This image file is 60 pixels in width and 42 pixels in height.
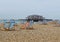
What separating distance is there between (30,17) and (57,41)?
32602 mm

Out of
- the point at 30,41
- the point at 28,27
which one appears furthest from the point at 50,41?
the point at 28,27

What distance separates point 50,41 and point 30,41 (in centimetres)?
92

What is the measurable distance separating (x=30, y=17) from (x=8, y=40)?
3233 cm

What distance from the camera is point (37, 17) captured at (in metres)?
41.9

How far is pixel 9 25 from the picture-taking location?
49.9 ft

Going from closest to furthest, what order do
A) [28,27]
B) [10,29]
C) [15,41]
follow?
[15,41] → [10,29] → [28,27]

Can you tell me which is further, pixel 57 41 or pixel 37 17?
pixel 37 17

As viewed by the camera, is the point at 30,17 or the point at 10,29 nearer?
the point at 10,29

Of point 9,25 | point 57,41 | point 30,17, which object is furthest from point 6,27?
point 30,17

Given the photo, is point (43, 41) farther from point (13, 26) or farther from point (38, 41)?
point (13, 26)

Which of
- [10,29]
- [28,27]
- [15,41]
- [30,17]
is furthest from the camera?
[30,17]

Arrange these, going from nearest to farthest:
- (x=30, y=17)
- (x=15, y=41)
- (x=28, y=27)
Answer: (x=15, y=41) → (x=28, y=27) → (x=30, y=17)

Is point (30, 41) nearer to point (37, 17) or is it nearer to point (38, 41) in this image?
point (38, 41)

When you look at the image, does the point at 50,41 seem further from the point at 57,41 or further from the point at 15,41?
the point at 15,41
